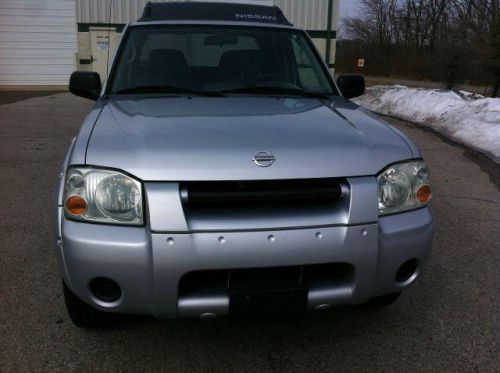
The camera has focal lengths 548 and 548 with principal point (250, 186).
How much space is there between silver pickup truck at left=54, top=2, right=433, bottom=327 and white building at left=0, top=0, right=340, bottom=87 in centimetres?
1751

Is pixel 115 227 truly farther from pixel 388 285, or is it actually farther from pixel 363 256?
pixel 388 285

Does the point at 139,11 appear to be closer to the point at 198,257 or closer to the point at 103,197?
the point at 103,197

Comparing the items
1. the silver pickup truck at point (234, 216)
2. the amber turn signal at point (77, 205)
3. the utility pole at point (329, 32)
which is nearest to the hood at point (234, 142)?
the silver pickup truck at point (234, 216)

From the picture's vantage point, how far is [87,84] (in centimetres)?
393

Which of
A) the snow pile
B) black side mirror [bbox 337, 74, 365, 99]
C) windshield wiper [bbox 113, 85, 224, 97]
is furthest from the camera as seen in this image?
the snow pile

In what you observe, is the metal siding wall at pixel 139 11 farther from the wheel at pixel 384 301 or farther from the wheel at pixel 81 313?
the wheel at pixel 81 313

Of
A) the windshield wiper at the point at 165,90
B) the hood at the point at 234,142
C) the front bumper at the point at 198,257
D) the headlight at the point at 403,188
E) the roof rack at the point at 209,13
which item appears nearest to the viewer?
the front bumper at the point at 198,257

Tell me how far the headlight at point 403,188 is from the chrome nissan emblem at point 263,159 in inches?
20.7

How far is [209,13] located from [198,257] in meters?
2.72

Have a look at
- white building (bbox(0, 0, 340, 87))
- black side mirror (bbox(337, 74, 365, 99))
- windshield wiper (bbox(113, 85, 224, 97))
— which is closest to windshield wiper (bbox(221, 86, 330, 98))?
A: windshield wiper (bbox(113, 85, 224, 97))

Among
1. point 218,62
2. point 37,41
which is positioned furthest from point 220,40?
point 37,41

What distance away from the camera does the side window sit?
396cm

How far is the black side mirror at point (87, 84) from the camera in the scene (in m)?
3.91

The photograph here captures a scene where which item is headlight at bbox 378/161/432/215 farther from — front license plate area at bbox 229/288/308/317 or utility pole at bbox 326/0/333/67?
utility pole at bbox 326/0/333/67
